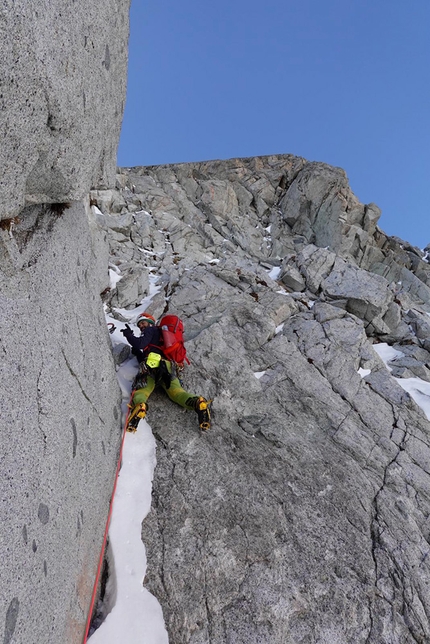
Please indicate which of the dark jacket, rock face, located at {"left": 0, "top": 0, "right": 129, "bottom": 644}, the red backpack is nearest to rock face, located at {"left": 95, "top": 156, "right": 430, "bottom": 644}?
the red backpack

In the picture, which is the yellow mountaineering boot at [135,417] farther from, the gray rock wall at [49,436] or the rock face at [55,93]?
the rock face at [55,93]

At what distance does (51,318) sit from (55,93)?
255 centimetres

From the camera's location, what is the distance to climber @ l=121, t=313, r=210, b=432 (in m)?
7.17

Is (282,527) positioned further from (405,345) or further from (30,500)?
(405,345)

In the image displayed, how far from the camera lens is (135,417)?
7004 millimetres

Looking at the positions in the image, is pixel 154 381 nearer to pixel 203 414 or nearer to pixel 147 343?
pixel 147 343

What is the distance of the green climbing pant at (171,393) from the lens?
742 centimetres

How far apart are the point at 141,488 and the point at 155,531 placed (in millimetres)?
827

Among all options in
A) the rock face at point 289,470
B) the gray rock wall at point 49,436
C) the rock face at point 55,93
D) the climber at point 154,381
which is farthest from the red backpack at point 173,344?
the rock face at point 55,93

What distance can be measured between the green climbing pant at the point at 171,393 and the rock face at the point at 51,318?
1533 millimetres

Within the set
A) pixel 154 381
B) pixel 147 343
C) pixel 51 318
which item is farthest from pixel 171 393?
pixel 51 318

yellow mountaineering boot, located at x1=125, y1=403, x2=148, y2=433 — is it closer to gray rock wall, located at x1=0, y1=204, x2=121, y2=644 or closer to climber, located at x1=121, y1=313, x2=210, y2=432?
climber, located at x1=121, y1=313, x2=210, y2=432

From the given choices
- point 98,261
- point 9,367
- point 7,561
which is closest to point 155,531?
point 7,561

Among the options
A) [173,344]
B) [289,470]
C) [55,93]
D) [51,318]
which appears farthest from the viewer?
[173,344]
